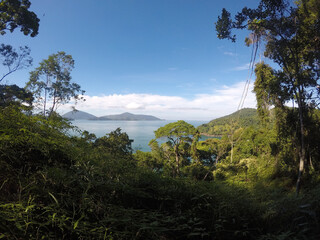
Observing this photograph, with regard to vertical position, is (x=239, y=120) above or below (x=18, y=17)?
below

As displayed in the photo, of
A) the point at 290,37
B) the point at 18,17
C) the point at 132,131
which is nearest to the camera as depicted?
the point at 290,37

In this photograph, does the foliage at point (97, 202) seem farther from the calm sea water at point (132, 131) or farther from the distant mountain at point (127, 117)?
the distant mountain at point (127, 117)

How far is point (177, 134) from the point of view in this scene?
603 inches

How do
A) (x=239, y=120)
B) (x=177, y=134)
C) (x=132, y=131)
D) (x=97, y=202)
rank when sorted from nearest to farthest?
(x=97, y=202)
(x=239, y=120)
(x=177, y=134)
(x=132, y=131)

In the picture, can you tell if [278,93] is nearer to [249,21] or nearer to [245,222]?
[249,21]

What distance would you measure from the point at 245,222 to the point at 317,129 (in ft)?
20.9

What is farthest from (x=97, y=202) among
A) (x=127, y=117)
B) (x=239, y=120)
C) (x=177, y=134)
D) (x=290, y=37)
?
(x=127, y=117)

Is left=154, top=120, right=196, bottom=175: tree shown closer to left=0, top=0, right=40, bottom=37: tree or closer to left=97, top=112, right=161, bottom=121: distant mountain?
left=0, top=0, right=40, bottom=37: tree

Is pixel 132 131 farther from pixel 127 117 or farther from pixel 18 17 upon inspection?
pixel 127 117

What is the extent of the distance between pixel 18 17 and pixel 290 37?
13.2 meters

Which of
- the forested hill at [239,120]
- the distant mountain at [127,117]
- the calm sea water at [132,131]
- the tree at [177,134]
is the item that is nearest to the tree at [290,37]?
the forested hill at [239,120]

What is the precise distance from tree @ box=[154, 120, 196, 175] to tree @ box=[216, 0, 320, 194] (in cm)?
1032

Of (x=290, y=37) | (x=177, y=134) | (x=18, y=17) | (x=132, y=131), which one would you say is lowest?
(x=132, y=131)

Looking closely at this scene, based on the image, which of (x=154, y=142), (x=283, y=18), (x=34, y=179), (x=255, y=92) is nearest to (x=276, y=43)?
(x=283, y=18)
